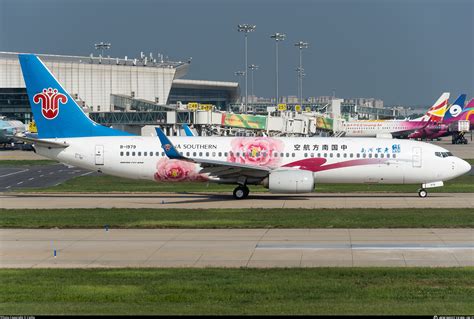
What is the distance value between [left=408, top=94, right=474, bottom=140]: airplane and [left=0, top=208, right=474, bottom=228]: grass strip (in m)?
96.1

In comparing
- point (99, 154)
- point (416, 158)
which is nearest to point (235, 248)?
point (99, 154)

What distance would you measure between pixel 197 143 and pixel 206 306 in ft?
85.5

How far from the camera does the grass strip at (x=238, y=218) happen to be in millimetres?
31250

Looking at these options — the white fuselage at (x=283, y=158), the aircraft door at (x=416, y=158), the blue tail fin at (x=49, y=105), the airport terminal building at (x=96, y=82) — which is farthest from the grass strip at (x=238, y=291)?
the airport terminal building at (x=96, y=82)

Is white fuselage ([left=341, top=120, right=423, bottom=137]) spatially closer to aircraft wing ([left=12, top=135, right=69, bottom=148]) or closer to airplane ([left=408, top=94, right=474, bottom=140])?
airplane ([left=408, top=94, right=474, bottom=140])

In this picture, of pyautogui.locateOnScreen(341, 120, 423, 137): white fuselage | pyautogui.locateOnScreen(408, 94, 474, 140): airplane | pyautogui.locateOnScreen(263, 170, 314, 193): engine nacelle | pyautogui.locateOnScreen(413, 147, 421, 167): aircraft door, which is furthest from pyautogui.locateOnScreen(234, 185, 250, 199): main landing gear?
pyautogui.locateOnScreen(341, 120, 423, 137): white fuselage

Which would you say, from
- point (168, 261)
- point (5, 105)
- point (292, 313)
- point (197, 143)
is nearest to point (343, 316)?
point (292, 313)

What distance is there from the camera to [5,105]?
136375 mm

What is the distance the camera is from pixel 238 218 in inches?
1316

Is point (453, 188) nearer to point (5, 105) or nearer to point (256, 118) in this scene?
point (256, 118)

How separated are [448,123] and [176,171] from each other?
9720 centimetres

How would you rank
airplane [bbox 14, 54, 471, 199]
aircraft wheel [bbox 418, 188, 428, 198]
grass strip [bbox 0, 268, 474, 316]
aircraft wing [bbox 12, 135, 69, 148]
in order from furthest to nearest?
aircraft wheel [bbox 418, 188, 428, 198] < airplane [bbox 14, 54, 471, 199] < aircraft wing [bbox 12, 135, 69, 148] < grass strip [bbox 0, 268, 474, 316]

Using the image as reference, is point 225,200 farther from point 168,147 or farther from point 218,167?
point 168,147

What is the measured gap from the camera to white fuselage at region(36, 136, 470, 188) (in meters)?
42.2
